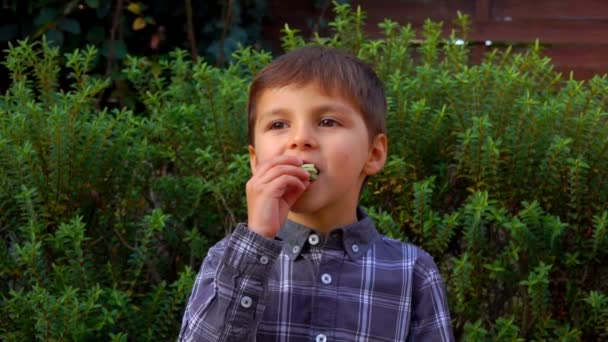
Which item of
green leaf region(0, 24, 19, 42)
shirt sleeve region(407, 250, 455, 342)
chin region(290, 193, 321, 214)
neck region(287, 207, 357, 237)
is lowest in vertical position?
shirt sleeve region(407, 250, 455, 342)

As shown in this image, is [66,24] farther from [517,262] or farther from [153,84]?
[517,262]

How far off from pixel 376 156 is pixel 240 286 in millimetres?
541

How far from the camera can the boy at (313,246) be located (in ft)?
6.73

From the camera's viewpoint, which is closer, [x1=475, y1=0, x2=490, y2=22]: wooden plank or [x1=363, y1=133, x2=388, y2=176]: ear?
[x1=363, y1=133, x2=388, y2=176]: ear

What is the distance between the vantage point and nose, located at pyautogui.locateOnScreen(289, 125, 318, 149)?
2.13 metres

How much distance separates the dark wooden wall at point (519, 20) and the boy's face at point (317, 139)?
4.15m

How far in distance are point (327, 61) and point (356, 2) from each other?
4289 millimetres

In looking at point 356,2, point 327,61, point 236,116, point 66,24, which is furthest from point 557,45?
point 327,61

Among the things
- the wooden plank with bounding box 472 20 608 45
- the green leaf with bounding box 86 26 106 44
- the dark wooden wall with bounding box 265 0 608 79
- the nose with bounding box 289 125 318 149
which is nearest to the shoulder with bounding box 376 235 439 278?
the nose with bounding box 289 125 318 149

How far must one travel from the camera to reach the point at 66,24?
5.46 meters

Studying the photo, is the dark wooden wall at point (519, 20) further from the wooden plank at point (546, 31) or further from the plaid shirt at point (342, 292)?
the plaid shirt at point (342, 292)

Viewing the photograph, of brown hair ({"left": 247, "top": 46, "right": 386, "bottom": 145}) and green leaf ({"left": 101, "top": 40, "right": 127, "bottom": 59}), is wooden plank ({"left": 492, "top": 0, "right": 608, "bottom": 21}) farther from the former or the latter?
brown hair ({"left": 247, "top": 46, "right": 386, "bottom": 145})

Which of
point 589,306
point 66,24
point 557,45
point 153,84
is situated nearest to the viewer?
point 589,306

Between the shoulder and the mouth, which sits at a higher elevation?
the mouth
